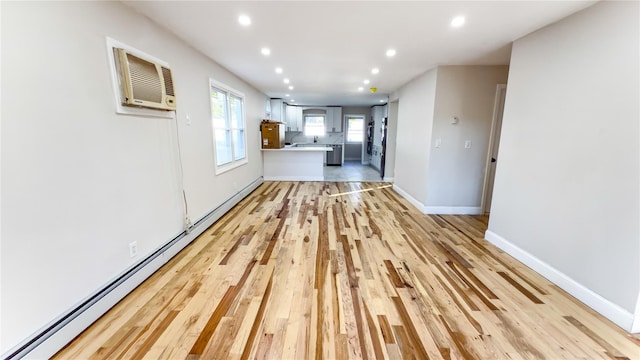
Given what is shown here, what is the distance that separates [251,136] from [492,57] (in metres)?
4.61

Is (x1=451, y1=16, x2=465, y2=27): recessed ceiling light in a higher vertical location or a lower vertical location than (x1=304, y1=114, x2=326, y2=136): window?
higher

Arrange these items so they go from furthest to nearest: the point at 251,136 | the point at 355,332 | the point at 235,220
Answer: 1. the point at 251,136
2. the point at 235,220
3. the point at 355,332

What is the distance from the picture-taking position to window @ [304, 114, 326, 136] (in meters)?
10.2

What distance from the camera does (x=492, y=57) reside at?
10.9ft

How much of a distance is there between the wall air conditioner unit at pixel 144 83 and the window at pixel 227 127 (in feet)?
4.20

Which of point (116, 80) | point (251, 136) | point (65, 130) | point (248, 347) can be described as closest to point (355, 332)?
point (248, 347)

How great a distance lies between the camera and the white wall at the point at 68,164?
1300 millimetres

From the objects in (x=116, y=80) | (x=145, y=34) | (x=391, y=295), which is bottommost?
(x=391, y=295)

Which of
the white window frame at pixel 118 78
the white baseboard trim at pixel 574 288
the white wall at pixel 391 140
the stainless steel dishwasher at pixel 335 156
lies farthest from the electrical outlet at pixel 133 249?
the stainless steel dishwasher at pixel 335 156

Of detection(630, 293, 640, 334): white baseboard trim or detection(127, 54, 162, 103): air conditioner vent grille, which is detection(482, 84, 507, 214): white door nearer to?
detection(630, 293, 640, 334): white baseboard trim

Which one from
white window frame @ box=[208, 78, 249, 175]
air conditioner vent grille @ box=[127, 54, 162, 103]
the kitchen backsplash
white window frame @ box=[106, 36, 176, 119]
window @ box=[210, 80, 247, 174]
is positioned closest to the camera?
white window frame @ box=[106, 36, 176, 119]

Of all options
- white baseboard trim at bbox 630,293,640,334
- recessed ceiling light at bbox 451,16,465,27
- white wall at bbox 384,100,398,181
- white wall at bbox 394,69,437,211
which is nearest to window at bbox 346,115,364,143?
white wall at bbox 384,100,398,181

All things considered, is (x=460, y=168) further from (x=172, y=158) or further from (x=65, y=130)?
(x=65, y=130)

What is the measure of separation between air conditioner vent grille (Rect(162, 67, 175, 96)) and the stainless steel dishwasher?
303 inches
